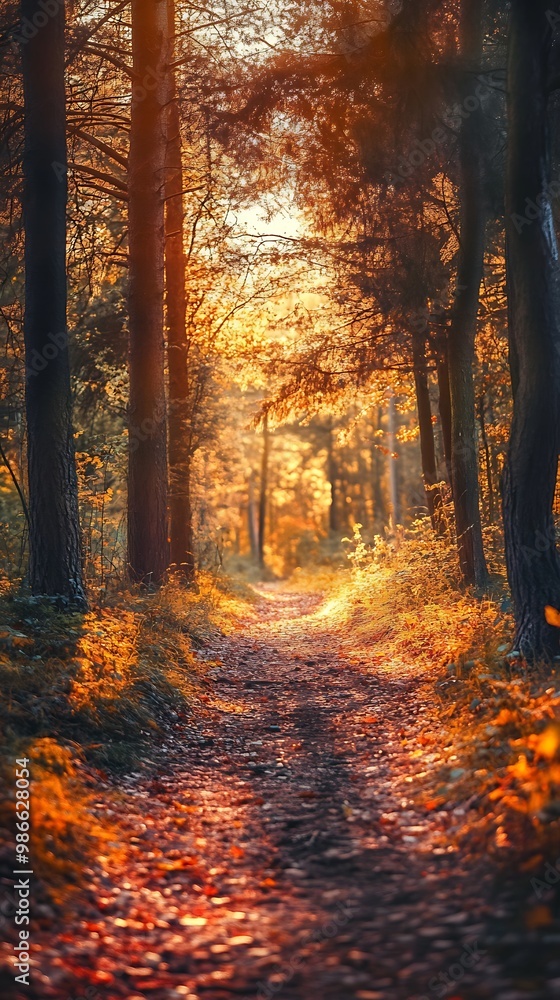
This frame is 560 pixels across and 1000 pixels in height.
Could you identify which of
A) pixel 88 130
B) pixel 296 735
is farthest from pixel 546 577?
pixel 88 130

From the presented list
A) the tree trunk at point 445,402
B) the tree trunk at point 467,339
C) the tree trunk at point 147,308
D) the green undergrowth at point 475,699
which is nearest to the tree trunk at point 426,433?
the tree trunk at point 445,402

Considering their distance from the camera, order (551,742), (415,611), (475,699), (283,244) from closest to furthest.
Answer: (551,742) < (475,699) < (415,611) < (283,244)

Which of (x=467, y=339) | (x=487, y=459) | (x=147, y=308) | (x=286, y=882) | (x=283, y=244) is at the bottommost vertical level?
(x=286, y=882)

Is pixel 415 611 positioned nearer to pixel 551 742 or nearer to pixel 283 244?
pixel 283 244

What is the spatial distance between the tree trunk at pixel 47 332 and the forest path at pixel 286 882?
2.45 metres

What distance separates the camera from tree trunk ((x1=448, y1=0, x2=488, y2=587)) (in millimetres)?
11500

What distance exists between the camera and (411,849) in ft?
16.3

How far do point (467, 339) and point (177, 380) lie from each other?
6548mm

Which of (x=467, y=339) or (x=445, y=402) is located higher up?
(x=467, y=339)

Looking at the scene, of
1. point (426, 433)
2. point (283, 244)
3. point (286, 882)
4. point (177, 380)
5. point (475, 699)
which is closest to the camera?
point (286, 882)

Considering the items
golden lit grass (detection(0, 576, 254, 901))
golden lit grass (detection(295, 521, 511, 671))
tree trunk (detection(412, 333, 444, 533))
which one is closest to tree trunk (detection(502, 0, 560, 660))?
golden lit grass (detection(295, 521, 511, 671))

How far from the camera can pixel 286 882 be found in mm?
4750

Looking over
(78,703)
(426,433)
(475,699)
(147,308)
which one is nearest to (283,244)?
(147,308)

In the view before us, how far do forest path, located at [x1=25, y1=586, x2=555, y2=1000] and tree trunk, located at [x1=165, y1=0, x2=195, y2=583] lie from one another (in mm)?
8633
